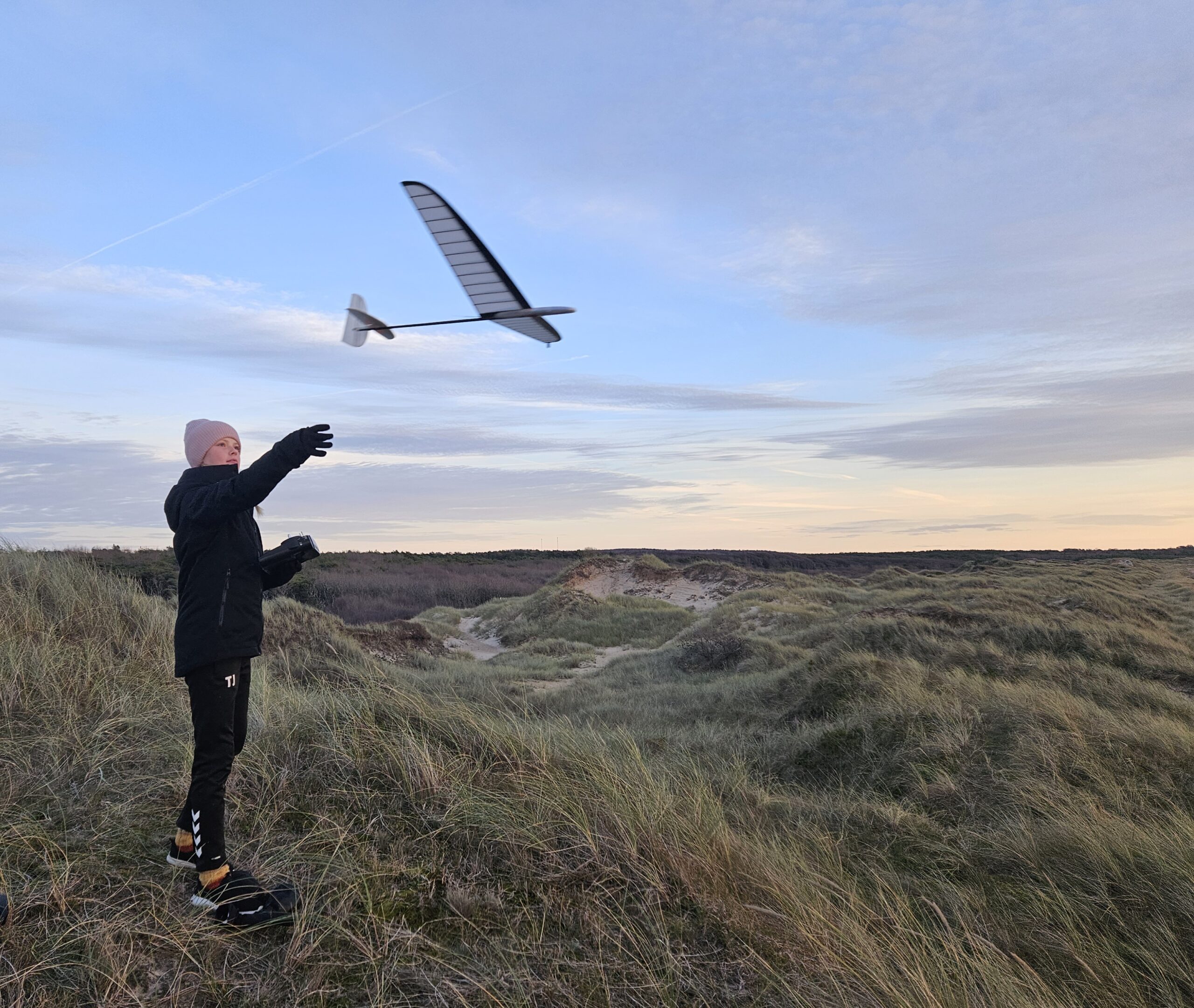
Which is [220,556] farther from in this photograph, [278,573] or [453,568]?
[453,568]

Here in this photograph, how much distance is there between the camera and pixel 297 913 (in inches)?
126

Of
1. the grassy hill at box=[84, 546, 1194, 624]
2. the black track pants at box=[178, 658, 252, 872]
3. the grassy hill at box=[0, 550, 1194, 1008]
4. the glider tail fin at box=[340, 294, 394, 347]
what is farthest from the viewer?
the grassy hill at box=[84, 546, 1194, 624]

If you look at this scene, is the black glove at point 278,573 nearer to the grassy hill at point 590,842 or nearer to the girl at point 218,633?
the girl at point 218,633

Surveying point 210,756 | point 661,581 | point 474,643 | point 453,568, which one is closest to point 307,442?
point 210,756

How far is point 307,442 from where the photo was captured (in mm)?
3303

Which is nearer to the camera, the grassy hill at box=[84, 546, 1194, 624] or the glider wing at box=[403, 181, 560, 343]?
the glider wing at box=[403, 181, 560, 343]

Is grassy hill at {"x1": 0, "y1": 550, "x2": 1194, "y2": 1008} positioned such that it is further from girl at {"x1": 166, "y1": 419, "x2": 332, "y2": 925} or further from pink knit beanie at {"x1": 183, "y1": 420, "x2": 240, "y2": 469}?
pink knit beanie at {"x1": 183, "y1": 420, "x2": 240, "y2": 469}

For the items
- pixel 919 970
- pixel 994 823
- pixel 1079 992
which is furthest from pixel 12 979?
pixel 994 823

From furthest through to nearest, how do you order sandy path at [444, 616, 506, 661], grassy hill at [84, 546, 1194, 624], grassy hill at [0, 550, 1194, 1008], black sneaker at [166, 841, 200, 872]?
grassy hill at [84, 546, 1194, 624], sandy path at [444, 616, 506, 661], black sneaker at [166, 841, 200, 872], grassy hill at [0, 550, 1194, 1008]

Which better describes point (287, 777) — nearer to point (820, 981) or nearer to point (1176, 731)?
point (820, 981)

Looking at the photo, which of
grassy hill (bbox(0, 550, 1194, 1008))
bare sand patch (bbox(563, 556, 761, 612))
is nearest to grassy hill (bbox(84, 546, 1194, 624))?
bare sand patch (bbox(563, 556, 761, 612))

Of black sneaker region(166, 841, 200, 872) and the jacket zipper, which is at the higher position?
the jacket zipper

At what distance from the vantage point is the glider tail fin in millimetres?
4867

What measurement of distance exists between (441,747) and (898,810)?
3.24 m
